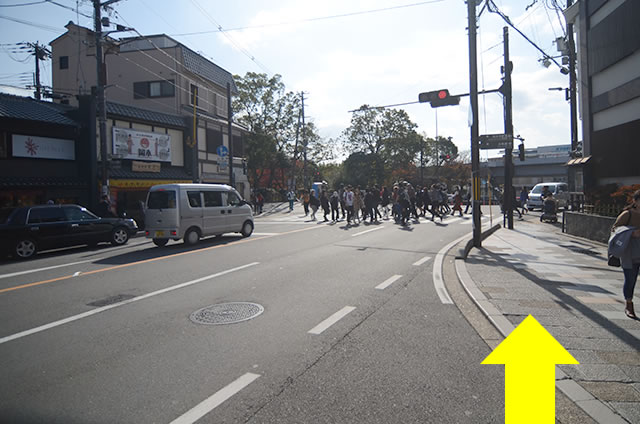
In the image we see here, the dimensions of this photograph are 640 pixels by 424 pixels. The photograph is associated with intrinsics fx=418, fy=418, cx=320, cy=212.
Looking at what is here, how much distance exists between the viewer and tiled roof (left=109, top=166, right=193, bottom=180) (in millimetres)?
21822

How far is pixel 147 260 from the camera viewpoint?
34.1 ft

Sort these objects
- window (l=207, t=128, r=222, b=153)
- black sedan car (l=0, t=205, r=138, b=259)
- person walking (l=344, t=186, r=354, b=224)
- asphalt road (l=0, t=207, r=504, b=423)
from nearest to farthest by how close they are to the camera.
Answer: asphalt road (l=0, t=207, r=504, b=423) < black sedan car (l=0, t=205, r=138, b=259) < person walking (l=344, t=186, r=354, b=224) < window (l=207, t=128, r=222, b=153)

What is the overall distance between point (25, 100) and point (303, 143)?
30255 mm

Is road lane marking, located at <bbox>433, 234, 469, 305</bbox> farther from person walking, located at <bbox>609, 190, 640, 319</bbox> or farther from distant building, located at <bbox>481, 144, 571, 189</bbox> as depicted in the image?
distant building, located at <bbox>481, 144, 571, 189</bbox>

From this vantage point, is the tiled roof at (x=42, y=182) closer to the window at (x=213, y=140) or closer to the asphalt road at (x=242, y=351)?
the asphalt road at (x=242, y=351)

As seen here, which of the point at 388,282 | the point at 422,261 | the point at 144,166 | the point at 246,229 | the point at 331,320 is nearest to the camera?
the point at 331,320

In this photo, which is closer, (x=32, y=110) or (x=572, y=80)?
(x=32, y=110)

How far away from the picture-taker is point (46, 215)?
39.9 ft

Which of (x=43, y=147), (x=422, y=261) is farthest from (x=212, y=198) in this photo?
(x=43, y=147)

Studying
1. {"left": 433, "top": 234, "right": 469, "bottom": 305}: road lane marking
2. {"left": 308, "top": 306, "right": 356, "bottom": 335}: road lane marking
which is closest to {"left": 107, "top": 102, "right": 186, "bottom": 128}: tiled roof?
{"left": 433, "top": 234, "right": 469, "bottom": 305}: road lane marking

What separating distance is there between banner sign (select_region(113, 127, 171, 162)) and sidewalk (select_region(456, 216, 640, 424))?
19278 mm

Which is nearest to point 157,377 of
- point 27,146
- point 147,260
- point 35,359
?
point 35,359
